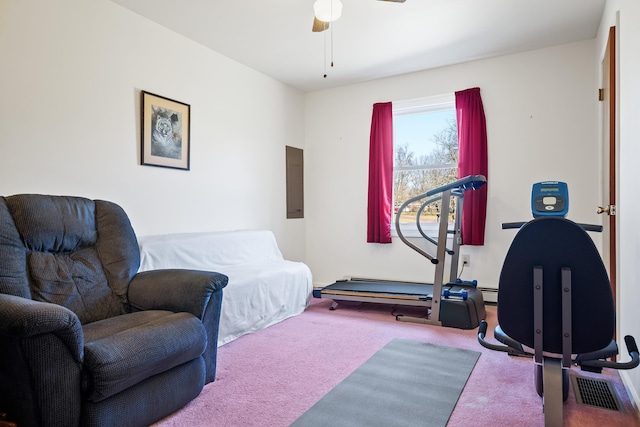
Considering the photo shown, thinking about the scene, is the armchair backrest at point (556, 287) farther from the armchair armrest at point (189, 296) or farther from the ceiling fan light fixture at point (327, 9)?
the ceiling fan light fixture at point (327, 9)

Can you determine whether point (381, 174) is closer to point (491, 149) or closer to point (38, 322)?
point (491, 149)

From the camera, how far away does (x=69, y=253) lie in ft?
7.48

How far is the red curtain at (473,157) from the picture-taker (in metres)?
4.16

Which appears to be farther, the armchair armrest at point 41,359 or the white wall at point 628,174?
the white wall at point 628,174

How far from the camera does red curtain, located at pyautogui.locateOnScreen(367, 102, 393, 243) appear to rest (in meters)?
4.68

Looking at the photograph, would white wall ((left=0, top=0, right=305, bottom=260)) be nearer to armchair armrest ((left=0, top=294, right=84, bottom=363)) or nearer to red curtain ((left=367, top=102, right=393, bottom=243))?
red curtain ((left=367, top=102, right=393, bottom=243))

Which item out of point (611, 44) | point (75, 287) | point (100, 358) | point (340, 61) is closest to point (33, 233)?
point (75, 287)

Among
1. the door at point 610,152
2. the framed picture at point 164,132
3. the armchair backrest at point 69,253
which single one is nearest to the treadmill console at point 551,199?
the door at point 610,152

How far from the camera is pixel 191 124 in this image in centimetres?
372

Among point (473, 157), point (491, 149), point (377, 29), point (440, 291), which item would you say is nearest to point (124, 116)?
point (377, 29)

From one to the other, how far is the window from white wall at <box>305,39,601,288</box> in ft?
0.62

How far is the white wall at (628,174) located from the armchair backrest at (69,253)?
A: 2719 millimetres

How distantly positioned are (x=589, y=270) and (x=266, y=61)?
144 inches

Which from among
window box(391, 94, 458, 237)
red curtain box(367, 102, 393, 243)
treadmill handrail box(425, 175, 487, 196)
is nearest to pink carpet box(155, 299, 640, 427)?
treadmill handrail box(425, 175, 487, 196)
